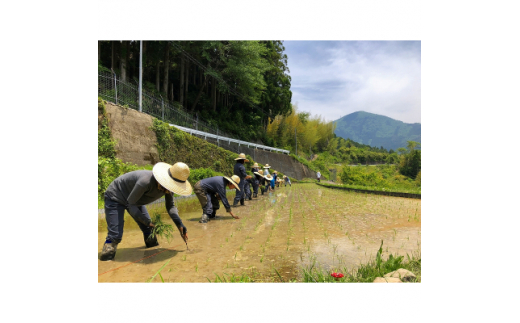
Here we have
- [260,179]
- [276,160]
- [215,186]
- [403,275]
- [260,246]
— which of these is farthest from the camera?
[276,160]

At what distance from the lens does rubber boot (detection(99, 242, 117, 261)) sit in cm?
349

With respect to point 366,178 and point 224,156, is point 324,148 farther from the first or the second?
point 224,156

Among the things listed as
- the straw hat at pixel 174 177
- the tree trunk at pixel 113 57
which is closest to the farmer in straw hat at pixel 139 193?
the straw hat at pixel 174 177

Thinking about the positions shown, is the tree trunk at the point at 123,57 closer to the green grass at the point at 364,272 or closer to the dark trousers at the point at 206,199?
the dark trousers at the point at 206,199

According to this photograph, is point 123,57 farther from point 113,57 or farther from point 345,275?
point 345,275

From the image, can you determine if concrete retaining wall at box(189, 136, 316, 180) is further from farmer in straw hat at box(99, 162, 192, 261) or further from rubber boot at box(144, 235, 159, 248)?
farmer in straw hat at box(99, 162, 192, 261)

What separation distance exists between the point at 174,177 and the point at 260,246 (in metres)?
1.49

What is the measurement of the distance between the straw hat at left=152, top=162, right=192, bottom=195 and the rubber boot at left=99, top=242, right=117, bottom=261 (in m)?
0.92

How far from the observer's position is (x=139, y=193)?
3.53 meters

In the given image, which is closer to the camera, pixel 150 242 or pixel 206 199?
pixel 150 242

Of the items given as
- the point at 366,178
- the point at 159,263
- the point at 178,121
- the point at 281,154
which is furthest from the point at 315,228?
the point at 281,154

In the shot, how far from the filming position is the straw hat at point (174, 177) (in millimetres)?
3541

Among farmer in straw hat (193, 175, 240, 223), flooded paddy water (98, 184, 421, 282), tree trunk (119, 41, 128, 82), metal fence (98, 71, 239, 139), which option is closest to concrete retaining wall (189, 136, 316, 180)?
metal fence (98, 71, 239, 139)

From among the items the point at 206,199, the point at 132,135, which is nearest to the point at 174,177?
the point at 206,199
